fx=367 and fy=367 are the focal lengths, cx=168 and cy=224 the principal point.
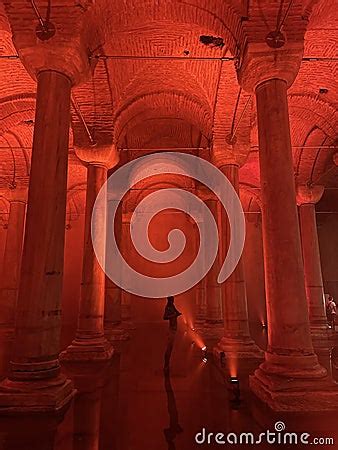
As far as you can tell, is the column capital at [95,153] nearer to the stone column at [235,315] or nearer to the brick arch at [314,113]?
the stone column at [235,315]

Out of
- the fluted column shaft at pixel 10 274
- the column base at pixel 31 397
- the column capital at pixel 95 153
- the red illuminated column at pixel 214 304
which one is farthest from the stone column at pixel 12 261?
the column base at pixel 31 397

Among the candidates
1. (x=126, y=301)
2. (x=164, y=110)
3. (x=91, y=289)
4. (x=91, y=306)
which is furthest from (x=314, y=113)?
(x=126, y=301)

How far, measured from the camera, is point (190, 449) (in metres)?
3.04

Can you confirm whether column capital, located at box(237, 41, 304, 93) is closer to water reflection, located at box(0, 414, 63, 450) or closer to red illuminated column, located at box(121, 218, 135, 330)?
water reflection, located at box(0, 414, 63, 450)

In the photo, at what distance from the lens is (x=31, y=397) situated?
13.0ft

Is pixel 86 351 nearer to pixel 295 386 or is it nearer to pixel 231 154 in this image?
pixel 295 386

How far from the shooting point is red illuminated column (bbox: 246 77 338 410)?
4176 millimetres

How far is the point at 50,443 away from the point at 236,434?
1.64 metres

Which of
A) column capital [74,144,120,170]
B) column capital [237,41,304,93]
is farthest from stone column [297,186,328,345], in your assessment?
column capital [237,41,304,93]

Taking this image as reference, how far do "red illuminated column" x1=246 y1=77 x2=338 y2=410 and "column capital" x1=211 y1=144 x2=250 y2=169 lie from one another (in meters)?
3.00

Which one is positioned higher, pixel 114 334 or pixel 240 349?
pixel 114 334

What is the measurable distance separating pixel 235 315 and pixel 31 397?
15.5 ft

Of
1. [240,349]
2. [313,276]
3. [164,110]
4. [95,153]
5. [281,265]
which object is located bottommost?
[240,349]

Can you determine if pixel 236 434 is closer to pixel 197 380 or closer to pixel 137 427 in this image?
pixel 137 427
